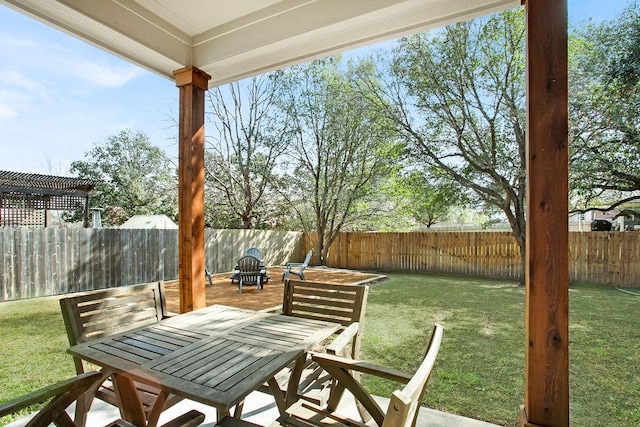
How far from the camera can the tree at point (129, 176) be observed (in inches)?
564

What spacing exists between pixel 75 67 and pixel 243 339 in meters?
14.4

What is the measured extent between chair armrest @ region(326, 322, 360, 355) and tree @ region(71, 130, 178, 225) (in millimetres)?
13485

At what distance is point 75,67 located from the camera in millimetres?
11633

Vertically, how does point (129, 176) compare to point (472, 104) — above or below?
below

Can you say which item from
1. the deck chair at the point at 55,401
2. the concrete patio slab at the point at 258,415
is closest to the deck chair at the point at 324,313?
the concrete patio slab at the point at 258,415

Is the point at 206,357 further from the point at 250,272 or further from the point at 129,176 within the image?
the point at 129,176

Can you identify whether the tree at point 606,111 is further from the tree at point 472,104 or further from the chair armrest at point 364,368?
the chair armrest at point 364,368

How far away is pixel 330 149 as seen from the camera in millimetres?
10984

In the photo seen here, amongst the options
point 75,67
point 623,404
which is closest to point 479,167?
point 623,404

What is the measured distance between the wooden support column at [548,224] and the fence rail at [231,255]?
6.99m

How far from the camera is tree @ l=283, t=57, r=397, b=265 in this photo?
33.8 feet

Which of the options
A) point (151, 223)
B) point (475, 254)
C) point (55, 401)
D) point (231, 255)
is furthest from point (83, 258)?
point (475, 254)

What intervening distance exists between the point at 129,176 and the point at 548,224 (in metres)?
16.9

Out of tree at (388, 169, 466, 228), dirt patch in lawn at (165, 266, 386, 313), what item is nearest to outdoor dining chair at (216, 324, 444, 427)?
dirt patch in lawn at (165, 266, 386, 313)
